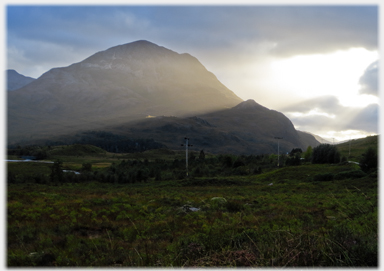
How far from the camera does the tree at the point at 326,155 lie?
237 ft

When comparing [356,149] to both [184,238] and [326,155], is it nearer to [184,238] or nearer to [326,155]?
[326,155]

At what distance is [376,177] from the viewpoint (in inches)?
1415

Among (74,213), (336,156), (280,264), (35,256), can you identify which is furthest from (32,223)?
(336,156)

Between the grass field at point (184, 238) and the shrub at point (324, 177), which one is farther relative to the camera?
the shrub at point (324, 177)

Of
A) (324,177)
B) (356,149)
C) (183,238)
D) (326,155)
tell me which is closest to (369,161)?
(324,177)

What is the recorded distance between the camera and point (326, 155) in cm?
7481

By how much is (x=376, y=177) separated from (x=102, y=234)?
122 feet

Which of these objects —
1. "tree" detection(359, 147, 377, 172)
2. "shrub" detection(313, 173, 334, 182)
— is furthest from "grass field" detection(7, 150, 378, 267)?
"tree" detection(359, 147, 377, 172)

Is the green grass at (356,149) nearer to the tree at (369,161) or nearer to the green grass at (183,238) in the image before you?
the tree at (369,161)

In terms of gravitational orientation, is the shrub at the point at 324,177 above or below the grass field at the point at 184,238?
below

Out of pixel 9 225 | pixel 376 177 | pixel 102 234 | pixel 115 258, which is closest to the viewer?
pixel 115 258

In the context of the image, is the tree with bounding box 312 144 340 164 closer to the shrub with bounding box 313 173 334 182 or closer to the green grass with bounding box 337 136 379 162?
the green grass with bounding box 337 136 379 162

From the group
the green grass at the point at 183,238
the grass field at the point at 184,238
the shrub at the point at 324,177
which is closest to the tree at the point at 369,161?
the shrub at the point at 324,177

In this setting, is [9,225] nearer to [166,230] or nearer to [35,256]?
[35,256]
